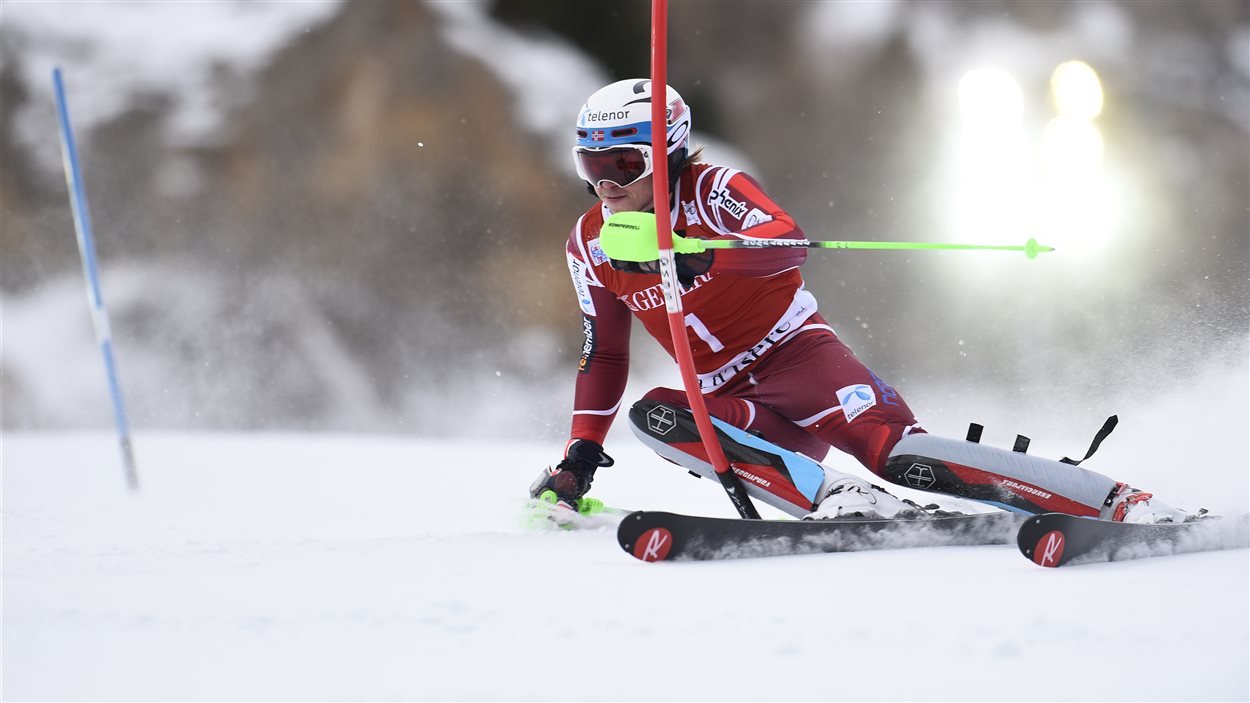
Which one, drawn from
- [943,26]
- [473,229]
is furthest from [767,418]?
[943,26]

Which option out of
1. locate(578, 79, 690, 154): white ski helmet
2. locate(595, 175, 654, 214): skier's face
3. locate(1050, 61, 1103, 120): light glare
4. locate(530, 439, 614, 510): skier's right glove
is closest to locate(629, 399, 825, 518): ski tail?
locate(530, 439, 614, 510): skier's right glove

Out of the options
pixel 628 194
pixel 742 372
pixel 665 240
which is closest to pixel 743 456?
pixel 742 372

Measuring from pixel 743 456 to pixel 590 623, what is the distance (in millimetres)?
972

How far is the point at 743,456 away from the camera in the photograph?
2641 millimetres

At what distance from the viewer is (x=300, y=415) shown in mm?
7602

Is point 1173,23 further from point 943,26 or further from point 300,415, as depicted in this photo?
point 300,415

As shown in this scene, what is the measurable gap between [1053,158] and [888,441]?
564cm

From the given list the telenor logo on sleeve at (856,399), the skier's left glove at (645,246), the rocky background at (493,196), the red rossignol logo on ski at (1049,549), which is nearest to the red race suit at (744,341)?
the telenor logo on sleeve at (856,399)

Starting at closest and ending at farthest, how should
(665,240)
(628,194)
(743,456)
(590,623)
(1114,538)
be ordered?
(590,623) → (1114,538) → (665,240) → (743,456) → (628,194)

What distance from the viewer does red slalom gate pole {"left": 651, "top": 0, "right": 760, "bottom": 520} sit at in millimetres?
2439

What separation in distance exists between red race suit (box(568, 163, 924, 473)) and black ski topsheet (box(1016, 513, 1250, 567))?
0.58 metres

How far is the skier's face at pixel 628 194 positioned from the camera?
9.38 ft

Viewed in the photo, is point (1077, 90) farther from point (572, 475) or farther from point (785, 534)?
point (785, 534)

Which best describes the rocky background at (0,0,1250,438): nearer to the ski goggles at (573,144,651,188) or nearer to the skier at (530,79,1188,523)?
the skier at (530,79,1188,523)
